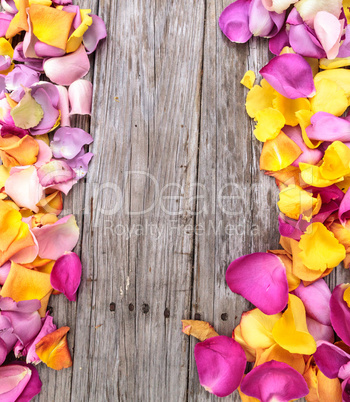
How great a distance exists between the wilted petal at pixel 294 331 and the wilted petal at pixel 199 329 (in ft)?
0.48

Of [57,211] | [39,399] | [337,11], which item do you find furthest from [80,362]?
[337,11]

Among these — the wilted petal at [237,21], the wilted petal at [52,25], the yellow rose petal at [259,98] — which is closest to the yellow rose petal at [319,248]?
the yellow rose petal at [259,98]

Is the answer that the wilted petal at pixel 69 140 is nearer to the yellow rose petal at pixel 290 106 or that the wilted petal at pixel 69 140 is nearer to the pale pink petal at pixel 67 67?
the pale pink petal at pixel 67 67

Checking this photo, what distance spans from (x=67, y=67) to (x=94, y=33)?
4.3 inches

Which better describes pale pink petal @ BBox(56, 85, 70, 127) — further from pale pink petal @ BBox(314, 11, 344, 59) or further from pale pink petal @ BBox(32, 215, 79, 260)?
pale pink petal @ BBox(314, 11, 344, 59)

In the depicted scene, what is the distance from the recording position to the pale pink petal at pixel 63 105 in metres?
0.85

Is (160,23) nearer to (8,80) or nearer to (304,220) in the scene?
(8,80)

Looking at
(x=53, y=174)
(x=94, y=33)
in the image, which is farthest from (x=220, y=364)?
(x=94, y=33)

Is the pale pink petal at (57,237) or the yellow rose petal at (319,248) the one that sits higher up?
the yellow rose petal at (319,248)

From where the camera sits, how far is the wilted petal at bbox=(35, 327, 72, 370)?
2.56ft

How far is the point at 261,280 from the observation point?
762mm

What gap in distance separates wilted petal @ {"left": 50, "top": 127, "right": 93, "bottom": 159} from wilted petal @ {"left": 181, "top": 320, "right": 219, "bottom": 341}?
480mm

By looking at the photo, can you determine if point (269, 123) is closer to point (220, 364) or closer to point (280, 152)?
point (280, 152)

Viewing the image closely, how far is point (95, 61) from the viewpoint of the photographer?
0.88m
